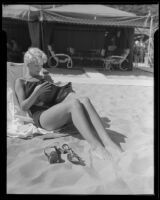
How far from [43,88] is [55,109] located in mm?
227

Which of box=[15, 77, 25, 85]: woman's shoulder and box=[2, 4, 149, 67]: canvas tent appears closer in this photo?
box=[15, 77, 25, 85]: woman's shoulder

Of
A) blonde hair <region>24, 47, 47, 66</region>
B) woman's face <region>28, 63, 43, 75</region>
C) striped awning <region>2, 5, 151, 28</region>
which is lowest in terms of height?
woman's face <region>28, 63, 43, 75</region>

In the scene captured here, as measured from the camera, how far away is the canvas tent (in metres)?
6.38

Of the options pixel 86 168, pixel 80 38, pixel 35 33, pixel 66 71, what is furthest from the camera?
pixel 80 38

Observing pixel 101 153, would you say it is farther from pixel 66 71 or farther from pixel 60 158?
pixel 66 71

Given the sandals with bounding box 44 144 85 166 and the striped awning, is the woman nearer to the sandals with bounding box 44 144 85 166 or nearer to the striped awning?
the sandals with bounding box 44 144 85 166

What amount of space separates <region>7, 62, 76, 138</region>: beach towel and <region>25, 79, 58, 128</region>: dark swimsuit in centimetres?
9

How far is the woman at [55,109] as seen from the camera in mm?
2684

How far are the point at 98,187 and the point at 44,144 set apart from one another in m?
0.68

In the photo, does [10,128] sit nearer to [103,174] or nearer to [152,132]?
[103,174]

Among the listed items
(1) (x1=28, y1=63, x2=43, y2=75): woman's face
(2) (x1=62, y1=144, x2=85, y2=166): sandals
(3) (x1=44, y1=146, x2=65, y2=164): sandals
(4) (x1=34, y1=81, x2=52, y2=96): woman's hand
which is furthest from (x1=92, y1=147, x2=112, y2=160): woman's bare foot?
(1) (x1=28, y1=63, x2=43, y2=75): woman's face

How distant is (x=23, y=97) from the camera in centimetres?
279

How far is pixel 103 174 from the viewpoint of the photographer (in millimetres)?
2494

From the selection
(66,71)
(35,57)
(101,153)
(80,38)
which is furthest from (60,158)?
(80,38)
